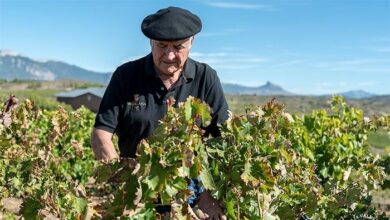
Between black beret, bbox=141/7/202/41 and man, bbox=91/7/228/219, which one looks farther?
man, bbox=91/7/228/219

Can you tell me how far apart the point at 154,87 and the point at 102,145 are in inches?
21.5

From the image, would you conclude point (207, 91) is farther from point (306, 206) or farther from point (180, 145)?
point (180, 145)

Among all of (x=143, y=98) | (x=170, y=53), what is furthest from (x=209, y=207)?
(x=143, y=98)

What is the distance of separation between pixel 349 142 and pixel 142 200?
21.1 ft

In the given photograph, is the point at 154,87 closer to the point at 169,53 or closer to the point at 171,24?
the point at 169,53

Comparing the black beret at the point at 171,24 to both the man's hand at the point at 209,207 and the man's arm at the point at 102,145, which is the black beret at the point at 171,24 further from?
the man's hand at the point at 209,207

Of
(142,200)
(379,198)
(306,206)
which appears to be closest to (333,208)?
(306,206)

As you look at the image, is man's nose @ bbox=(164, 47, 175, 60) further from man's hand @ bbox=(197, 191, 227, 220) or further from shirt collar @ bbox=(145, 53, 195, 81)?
man's hand @ bbox=(197, 191, 227, 220)

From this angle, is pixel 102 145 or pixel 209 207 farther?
pixel 102 145

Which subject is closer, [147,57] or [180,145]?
[180,145]

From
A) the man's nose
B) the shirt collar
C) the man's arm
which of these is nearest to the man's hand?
the man's arm

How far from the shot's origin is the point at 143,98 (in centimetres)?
409

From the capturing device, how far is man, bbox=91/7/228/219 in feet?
12.5

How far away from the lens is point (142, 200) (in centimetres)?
257
